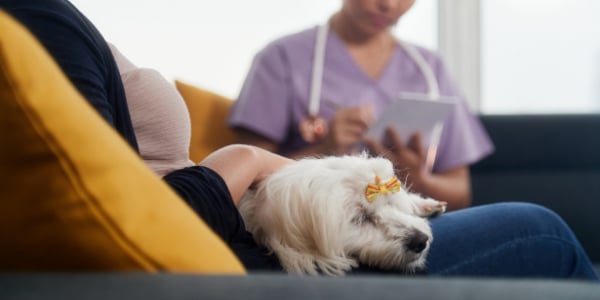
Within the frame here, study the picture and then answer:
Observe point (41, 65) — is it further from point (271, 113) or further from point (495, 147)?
point (495, 147)

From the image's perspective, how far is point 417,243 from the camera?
1070 mm

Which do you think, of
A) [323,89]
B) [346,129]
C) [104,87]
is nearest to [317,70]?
[323,89]

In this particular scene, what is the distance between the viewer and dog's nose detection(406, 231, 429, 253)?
1.07 meters

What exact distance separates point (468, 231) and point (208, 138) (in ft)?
3.15

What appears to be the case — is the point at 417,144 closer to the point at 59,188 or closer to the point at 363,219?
the point at 363,219

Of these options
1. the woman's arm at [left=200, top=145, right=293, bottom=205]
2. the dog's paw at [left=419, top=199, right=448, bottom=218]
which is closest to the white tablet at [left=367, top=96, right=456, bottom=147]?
the dog's paw at [left=419, top=199, right=448, bottom=218]

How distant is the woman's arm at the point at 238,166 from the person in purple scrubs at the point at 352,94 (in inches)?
28.3

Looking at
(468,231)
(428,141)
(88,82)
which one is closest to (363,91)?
(428,141)

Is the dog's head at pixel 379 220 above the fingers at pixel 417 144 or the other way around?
above

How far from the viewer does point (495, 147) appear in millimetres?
2543

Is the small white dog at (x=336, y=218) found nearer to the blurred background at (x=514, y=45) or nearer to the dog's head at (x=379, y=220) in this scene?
the dog's head at (x=379, y=220)

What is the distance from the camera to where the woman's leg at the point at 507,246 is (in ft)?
3.47

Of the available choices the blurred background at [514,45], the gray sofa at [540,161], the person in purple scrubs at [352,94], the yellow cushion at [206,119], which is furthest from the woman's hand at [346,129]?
the blurred background at [514,45]

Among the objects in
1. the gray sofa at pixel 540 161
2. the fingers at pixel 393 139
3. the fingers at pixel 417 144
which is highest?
the fingers at pixel 393 139
